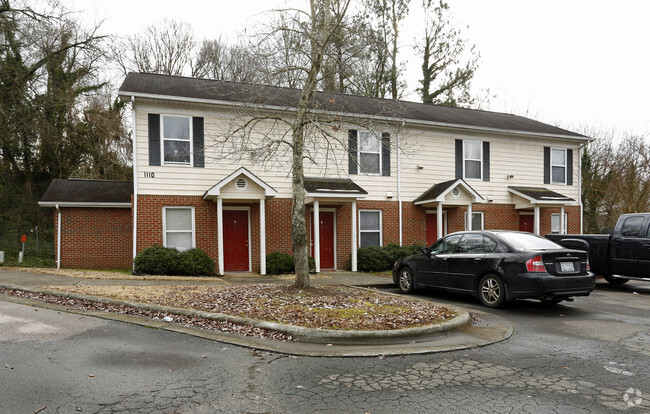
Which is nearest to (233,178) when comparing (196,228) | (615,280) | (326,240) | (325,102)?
(196,228)

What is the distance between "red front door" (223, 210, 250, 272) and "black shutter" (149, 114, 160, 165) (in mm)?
2901

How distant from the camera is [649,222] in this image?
1151 centimetres

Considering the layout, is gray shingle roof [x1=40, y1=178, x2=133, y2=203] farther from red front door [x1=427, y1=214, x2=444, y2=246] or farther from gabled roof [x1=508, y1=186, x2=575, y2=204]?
gabled roof [x1=508, y1=186, x2=575, y2=204]

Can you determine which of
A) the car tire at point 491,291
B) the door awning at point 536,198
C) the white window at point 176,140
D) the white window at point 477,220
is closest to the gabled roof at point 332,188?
the white window at point 176,140

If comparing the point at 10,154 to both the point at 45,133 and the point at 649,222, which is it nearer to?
the point at 45,133

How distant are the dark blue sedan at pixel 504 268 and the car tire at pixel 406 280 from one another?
30 cm

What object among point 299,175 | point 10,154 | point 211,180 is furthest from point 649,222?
point 10,154

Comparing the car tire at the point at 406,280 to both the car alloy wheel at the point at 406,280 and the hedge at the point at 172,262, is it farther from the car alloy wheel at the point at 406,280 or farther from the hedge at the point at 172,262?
the hedge at the point at 172,262

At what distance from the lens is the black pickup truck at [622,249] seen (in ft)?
37.7

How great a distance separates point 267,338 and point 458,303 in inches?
191

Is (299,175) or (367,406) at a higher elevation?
(299,175)

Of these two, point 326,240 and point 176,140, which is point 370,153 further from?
point 176,140

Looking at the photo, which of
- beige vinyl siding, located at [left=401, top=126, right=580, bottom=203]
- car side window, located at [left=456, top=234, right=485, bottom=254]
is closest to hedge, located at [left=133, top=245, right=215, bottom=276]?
car side window, located at [left=456, top=234, right=485, bottom=254]

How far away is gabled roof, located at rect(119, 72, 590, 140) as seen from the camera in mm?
12565
